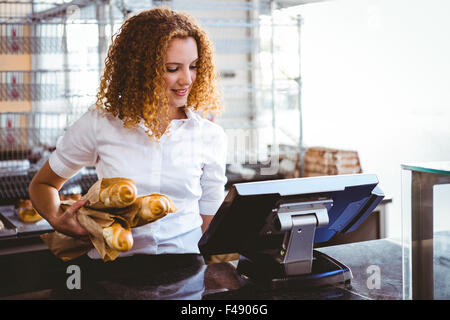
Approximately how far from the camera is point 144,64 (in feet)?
4.96

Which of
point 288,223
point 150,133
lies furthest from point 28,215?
point 288,223

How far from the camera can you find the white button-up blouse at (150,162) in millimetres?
1548

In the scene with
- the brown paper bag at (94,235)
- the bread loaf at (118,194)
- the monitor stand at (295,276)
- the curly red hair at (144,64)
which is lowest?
the monitor stand at (295,276)

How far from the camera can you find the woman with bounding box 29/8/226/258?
1.50m

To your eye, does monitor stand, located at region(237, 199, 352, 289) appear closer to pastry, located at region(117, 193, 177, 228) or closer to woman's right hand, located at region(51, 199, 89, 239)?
pastry, located at region(117, 193, 177, 228)

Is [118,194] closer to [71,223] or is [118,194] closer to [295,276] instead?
[71,223]

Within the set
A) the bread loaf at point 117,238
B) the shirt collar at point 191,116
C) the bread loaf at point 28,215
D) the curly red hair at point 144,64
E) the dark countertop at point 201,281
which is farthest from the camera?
the bread loaf at point 28,215

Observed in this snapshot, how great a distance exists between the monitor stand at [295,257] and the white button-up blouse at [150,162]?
0.31 m

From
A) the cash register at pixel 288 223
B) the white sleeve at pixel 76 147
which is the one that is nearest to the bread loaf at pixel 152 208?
the cash register at pixel 288 223

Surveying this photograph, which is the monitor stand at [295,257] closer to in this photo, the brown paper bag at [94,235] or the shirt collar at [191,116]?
the brown paper bag at [94,235]

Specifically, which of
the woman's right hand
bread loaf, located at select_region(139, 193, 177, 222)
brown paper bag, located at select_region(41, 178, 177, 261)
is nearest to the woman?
the woman's right hand
